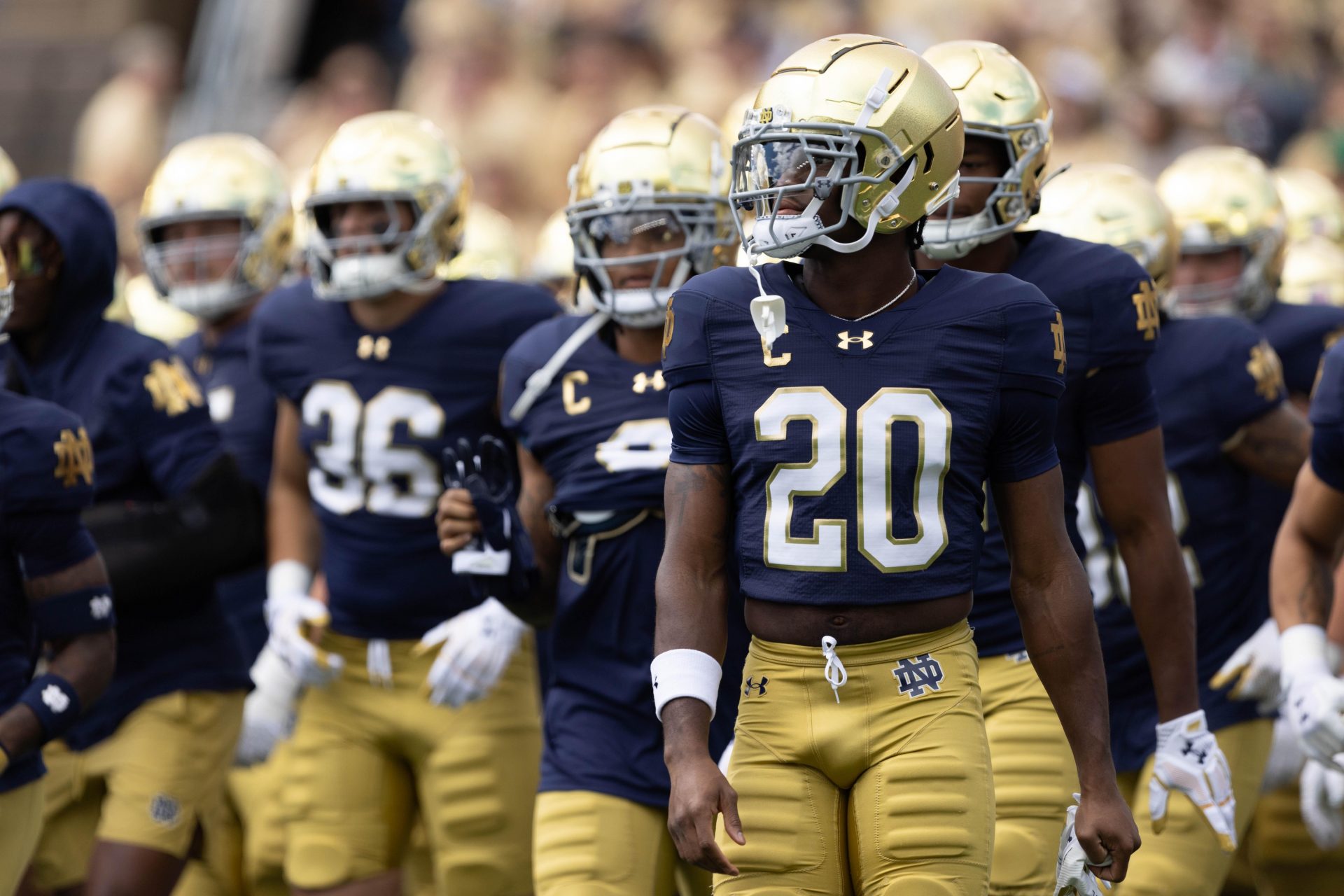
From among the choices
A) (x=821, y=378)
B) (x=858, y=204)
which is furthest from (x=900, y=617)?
(x=858, y=204)

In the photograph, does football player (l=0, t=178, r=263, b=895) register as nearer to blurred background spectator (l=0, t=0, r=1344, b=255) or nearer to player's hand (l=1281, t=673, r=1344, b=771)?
player's hand (l=1281, t=673, r=1344, b=771)

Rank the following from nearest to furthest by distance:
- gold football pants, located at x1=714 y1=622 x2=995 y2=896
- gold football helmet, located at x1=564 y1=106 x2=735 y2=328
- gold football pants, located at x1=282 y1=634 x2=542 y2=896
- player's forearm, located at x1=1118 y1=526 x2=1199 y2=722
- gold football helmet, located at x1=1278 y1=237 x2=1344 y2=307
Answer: gold football pants, located at x1=714 y1=622 x2=995 y2=896, player's forearm, located at x1=1118 y1=526 x2=1199 y2=722, gold football helmet, located at x1=564 y1=106 x2=735 y2=328, gold football pants, located at x1=282 y1=634 x2=542 y2=896, gold football helmet, located at x1=1278 y1=237 x2=1344 y2=307

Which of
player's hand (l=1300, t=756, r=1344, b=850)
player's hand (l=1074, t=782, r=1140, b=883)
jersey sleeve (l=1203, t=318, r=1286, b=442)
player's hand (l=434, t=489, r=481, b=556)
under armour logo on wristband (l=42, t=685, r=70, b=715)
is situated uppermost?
jersey sleeve (l=1203, t=318, r=1286, b=442)

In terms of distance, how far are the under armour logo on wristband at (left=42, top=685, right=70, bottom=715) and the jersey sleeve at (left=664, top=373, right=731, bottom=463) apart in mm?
1409

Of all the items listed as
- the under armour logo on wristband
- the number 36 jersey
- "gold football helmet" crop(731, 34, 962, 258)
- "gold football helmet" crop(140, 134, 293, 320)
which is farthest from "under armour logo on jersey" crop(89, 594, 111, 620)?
"gold football helmet" crop(140, 134, 293, 320)

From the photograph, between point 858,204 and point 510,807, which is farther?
point 510,807

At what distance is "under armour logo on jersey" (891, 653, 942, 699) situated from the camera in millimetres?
3139

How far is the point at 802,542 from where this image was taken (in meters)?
3.14

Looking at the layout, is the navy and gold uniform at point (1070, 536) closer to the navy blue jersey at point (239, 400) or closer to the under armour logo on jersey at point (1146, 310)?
the under armour logo on jersey at point (1146, 310)

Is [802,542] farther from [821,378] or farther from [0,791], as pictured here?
[0,791]

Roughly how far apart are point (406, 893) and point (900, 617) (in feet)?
10.2

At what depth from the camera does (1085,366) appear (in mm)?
3943

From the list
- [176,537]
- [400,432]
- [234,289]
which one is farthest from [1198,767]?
[234,289]

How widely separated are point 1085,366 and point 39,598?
6.98 ft
